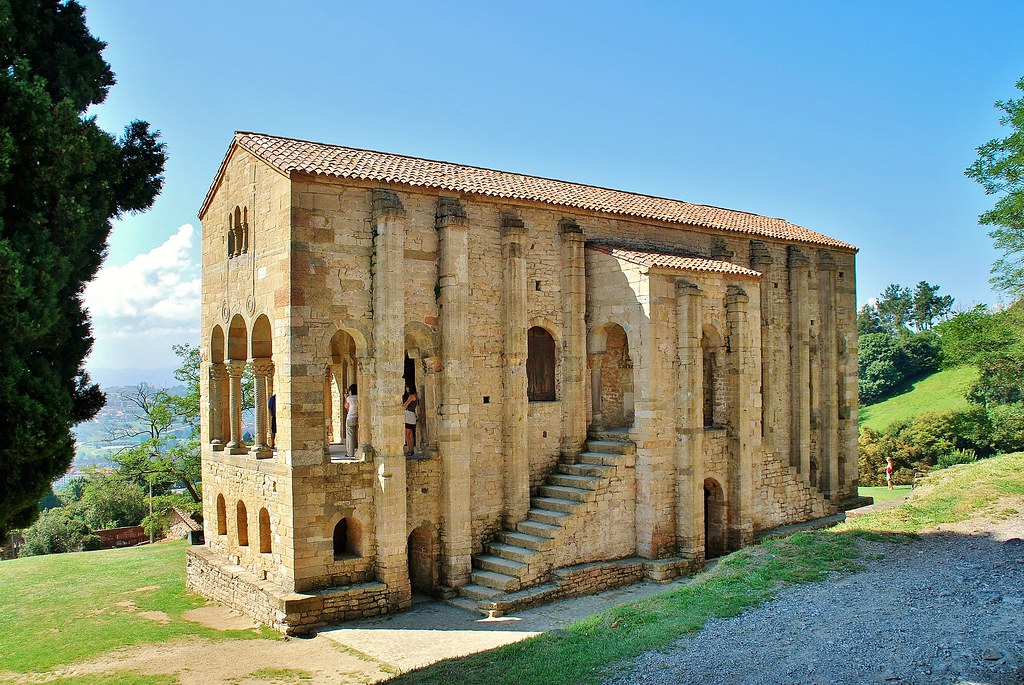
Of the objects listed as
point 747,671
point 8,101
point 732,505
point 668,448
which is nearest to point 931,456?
point 732,505

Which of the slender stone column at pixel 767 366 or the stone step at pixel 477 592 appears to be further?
the slender stone column at pixel 767 366

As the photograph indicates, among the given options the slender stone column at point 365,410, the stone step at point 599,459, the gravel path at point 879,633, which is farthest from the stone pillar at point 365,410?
the gravel path at point 879,633

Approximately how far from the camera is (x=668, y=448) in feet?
63.0

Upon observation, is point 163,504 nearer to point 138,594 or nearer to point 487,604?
point 138,594

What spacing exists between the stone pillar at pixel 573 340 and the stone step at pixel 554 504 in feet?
4.52

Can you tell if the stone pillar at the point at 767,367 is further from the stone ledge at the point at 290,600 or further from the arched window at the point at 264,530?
the arched window at the point at 264,530

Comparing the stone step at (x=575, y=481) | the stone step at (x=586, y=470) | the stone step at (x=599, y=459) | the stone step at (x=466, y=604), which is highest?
the stone step at (x=599, y=459)

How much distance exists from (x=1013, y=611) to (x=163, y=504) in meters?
29.3

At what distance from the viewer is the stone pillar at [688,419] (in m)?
19.1

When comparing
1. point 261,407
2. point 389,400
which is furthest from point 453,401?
point 261,407

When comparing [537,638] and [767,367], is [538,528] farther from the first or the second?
[767,367]

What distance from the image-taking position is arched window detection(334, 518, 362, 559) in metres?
16.3

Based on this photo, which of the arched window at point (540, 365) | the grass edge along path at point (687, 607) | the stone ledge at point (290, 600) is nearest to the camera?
the grass edge along path at point (687, 607)

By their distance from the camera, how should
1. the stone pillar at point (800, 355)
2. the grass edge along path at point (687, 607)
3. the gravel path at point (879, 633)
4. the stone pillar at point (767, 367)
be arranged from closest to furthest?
1. the gravel path at point (879, 633)
2. the grass edge along path at point (687, 607)
3. the stone pillar at point (767, 367)
4. the stone pillar at point (800, 355)
